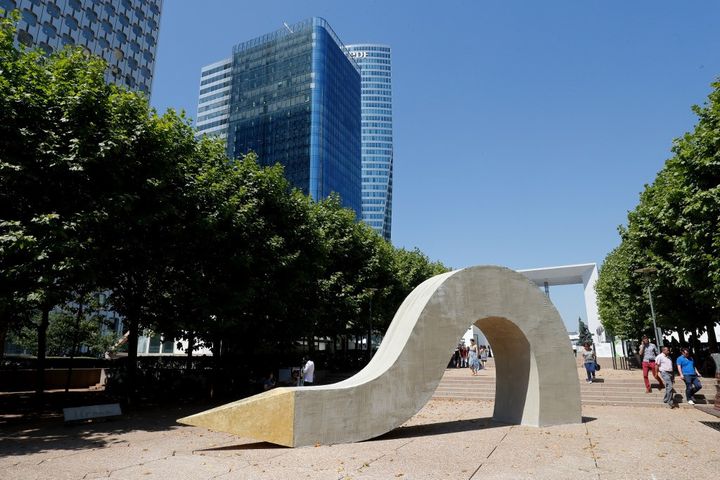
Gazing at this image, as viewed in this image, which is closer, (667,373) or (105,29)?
(667,373)

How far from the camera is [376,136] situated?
558 ft

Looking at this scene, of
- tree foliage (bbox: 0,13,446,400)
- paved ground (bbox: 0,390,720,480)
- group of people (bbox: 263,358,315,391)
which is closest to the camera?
paved ground (bbox: 0,390,720,480)

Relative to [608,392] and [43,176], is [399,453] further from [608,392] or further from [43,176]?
[608,392]

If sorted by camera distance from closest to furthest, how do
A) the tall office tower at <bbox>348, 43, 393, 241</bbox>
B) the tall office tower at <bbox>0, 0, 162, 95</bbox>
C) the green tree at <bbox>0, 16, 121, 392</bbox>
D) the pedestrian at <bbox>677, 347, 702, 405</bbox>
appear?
the green tree at <bbox>0, 16, 121, 392</bbox> < the pedestrian at <bbox>677, 347, 702, 405</bbox> < the tall office tower at <bbox>0, 0, 162, 95</bbox> < the tall office tower at <bbox>348, 43, 393, 241</bbox>

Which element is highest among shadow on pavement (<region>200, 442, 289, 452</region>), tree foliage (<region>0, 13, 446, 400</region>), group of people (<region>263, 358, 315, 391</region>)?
tree foliage (<region>0, 13, 446, 400</region>)

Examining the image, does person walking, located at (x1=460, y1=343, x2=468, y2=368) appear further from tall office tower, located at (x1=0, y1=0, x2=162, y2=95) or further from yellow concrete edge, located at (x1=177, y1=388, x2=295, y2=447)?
tall office tower, located at (x1=0, y1=0, x2=162, y2=95)

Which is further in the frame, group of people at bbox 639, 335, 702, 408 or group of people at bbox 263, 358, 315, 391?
group of people at bbox 263, 358, 315, 391

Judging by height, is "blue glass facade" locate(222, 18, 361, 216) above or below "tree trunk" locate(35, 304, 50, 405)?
above

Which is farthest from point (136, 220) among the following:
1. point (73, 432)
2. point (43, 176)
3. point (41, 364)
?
point (41, 364)

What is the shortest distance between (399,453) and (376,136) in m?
167

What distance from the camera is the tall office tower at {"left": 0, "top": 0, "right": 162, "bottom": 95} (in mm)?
56675

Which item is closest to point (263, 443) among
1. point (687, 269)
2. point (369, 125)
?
point (687, 269)

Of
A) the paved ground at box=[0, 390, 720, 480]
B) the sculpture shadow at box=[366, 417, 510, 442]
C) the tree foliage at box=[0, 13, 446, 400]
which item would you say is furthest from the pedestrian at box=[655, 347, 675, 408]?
the tree foliage at box=[0, 13, 446, 400]

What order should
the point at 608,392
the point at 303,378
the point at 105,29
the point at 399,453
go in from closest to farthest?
1. the point at 399,453
2. the point at 608,392
3. the point at 303,378
4. the point at 105,29
